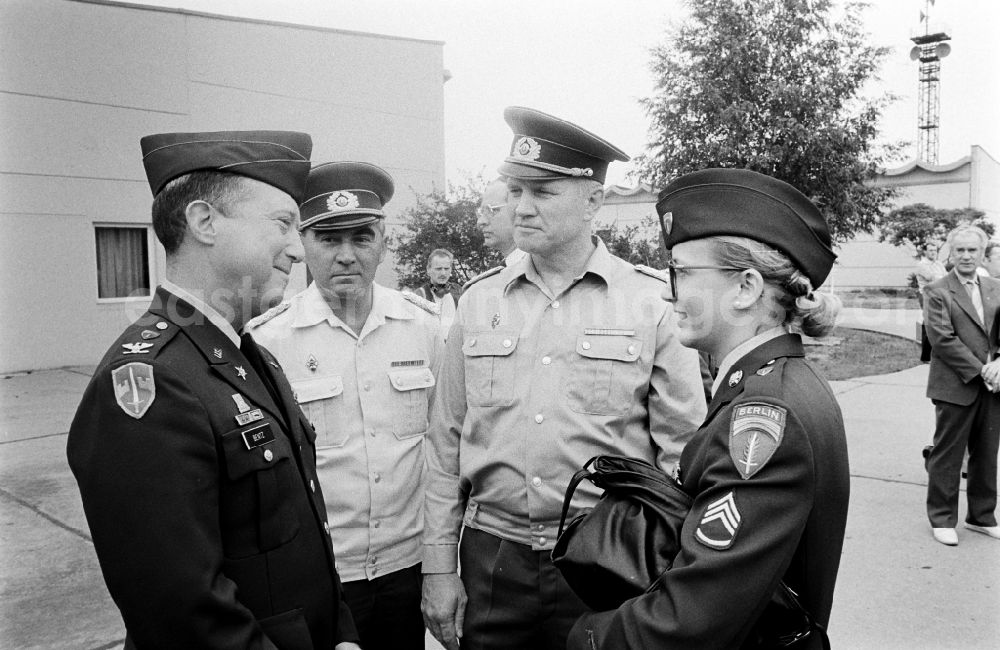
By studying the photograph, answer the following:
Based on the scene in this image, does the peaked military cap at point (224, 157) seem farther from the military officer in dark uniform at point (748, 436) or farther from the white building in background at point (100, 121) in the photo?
the white building in background at point (100, 121)

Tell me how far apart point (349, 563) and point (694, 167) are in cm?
1174

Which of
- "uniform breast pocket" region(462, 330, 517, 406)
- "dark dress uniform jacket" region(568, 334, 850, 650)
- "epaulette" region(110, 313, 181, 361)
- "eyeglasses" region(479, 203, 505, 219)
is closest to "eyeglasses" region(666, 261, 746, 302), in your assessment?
"dark dress uniform jacket" region(568, 334, 850, 650)

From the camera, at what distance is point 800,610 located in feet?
4.67

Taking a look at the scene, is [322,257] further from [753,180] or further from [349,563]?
[753,180]

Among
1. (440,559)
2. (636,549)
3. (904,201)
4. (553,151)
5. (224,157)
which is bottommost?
(440,559)

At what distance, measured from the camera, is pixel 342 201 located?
259 cm

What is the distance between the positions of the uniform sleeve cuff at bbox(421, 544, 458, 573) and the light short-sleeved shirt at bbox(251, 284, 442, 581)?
0.14 meters

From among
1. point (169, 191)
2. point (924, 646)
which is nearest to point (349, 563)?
point (169, 191)

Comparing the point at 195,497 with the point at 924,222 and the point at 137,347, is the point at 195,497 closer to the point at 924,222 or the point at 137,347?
the point at 137,347

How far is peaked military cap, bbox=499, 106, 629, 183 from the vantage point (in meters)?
2.38

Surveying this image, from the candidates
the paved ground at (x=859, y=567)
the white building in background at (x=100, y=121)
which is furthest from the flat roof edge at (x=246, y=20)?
the paved ground at (x=859, y=567)

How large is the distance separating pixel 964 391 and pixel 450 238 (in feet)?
30.8

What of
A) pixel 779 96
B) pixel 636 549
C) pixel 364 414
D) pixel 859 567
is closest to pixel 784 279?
pixel 636 549

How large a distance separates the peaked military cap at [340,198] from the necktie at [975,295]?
14.0 ft
